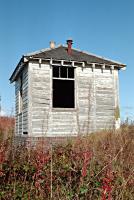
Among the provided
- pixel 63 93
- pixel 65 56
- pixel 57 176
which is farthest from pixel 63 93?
pixel 57 176

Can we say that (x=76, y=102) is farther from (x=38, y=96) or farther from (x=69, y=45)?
(x=69, y=45)

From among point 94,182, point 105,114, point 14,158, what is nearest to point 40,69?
point 105,114

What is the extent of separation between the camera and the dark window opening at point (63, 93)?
1661cm

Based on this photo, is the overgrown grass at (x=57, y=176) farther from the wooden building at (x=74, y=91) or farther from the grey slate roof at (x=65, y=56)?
the grey slate roof at (x=65, y=56)

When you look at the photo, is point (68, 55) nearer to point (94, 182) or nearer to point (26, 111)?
point (26, 111)

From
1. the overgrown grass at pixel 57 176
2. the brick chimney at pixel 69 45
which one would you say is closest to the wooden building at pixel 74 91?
the brick chimney at pixel 69 45

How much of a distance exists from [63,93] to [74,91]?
476 cm

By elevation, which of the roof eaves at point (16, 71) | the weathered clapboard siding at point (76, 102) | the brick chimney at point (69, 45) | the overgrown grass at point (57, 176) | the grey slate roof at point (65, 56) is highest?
the brick chimney at point (69, 45)

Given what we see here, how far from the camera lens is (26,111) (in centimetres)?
1216

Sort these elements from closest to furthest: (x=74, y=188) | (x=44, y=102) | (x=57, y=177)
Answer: (x=74, y=188) → (x=57, y=177) → (x=44, y=102)

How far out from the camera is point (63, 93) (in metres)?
17.0

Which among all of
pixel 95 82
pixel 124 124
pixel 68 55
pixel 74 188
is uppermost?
pixel 68 55

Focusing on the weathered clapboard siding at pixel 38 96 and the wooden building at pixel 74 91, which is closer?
the weathered clapboard siding at pixel 38 96

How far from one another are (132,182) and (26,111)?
29.0 feet
